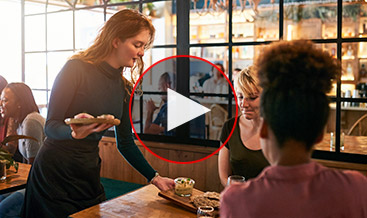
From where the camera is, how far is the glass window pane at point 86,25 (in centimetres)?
416

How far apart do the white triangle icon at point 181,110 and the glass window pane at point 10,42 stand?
111 inches

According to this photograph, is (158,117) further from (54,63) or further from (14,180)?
(54,63)

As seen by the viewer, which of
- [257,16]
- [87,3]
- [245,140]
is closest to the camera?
[245,140]

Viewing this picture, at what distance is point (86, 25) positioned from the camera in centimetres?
429

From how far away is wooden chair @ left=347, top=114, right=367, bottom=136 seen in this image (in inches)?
116

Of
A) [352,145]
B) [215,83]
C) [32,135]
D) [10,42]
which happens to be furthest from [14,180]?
[10,42]

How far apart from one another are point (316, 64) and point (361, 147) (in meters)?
2.41

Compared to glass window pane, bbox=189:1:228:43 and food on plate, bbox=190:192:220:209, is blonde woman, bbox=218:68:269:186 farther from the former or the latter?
glass window pane, bbox=189:1:228:43

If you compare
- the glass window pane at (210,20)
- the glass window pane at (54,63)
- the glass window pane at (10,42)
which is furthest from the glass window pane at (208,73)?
the glass window pane at (10,42)

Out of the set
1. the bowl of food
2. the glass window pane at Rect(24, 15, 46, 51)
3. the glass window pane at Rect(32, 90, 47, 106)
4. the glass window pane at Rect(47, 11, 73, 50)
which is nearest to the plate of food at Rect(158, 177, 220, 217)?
the bowl of food

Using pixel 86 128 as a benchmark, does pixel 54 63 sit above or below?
above

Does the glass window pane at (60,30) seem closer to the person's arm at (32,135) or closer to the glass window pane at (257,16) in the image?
the person's arm at (32,135)

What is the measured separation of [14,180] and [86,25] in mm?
2402

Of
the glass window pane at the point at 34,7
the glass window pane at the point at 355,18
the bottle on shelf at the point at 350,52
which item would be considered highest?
the glass window pane at the point at 34,7
